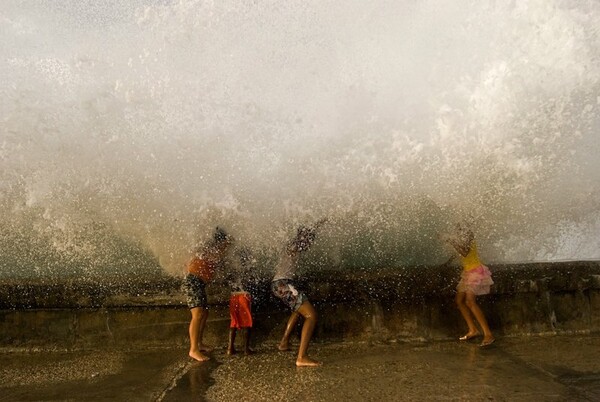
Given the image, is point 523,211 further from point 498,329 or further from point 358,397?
point 358,397

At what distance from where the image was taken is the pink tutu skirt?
4922mm

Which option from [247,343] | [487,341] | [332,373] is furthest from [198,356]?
[487,341]

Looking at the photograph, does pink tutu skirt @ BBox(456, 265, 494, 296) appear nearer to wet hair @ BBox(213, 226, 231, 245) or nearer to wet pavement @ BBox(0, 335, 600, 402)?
wet pavement @ BBox(0, 335, 600, 402)

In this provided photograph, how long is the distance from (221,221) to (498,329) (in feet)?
10.5

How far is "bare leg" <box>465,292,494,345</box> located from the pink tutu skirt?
6 cm

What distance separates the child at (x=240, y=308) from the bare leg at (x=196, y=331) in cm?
28

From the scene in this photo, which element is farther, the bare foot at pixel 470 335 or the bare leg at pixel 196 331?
the bare foot at pixel 470 335

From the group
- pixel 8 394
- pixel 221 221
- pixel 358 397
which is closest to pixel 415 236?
pixel 221 221

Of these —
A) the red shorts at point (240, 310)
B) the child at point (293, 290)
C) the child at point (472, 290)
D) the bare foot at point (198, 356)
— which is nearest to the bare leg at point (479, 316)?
the child at point (472, 290)

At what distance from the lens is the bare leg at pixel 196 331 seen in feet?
15.2

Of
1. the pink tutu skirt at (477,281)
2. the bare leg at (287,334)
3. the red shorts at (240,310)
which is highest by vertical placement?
the pink tutu skirt at (477,281)

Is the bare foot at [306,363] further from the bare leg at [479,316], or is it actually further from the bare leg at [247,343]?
the bare leg at [479,316]

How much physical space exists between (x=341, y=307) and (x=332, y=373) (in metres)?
1.16

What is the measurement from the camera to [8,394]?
12.2ft
